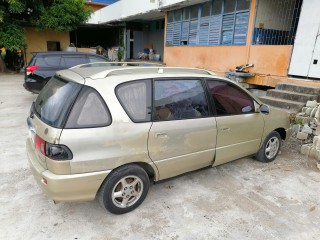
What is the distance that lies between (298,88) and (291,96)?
0.31m

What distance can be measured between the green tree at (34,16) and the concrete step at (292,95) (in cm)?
1340

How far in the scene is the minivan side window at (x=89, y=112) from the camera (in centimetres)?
239

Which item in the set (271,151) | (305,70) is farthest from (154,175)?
(305,70)

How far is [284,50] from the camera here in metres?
7.03

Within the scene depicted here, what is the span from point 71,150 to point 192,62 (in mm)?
9195

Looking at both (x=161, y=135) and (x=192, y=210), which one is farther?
(x=192, y=210)

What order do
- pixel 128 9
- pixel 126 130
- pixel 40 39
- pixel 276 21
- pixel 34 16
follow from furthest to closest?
1. pixel 40 39
2. pixel 128 9
3. pixel 34 16
4. pixel 276 21
5. pixel 126 130

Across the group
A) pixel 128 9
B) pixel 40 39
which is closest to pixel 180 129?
pixel 128 9

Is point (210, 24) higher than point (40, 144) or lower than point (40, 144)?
higher

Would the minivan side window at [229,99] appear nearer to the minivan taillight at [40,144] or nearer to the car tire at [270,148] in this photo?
the car tire at [270,148]

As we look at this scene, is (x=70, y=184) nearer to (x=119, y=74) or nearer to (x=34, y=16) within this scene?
(x=119, y=74)

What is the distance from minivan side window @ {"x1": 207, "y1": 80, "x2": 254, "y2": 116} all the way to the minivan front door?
0.64ft

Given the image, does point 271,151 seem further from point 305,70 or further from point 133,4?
point 133,4

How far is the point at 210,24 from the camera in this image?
381 inches
